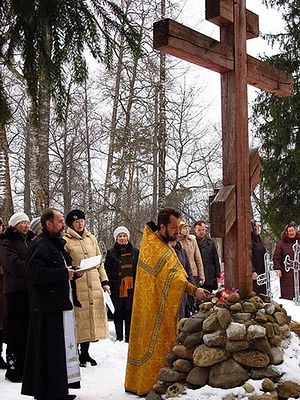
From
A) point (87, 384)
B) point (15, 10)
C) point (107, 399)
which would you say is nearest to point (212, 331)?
point (107, 399)

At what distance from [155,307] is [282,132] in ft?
45.8

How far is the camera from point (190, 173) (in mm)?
19688

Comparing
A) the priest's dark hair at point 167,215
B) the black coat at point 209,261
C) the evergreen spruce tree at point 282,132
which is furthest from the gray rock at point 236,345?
the evergreen spruce tree at point 282,132

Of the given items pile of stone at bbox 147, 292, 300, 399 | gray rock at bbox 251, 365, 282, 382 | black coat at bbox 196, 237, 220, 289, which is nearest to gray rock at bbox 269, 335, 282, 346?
pile of stone at bbox 147, 292, 300, 399

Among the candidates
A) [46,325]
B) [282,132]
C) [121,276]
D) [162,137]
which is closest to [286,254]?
[121,276]

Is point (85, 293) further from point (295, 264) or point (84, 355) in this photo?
point (295, 264)

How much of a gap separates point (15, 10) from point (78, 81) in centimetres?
67

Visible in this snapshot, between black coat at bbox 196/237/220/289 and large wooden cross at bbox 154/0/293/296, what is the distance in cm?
483

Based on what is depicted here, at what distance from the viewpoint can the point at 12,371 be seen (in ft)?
20.6

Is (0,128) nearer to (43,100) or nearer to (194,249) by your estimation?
Answer: (43,100)

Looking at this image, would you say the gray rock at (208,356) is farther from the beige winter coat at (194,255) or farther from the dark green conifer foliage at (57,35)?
the beige winter coat at (194,255)

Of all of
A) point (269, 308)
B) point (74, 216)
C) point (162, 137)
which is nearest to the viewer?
point (269, 308)

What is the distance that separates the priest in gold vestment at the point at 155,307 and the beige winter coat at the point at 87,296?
132 centimetres

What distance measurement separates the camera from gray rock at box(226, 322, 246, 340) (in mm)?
4715
